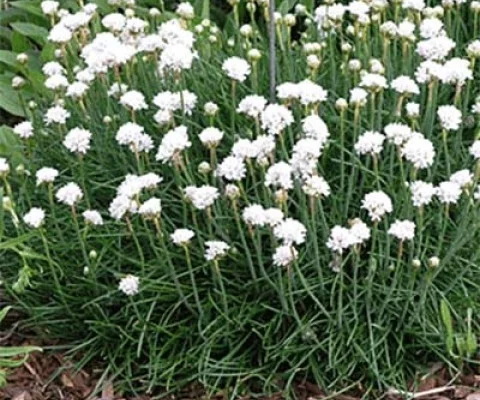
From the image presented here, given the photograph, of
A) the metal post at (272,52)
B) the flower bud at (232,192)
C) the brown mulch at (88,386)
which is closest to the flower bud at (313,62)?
the metal post at (272,52)

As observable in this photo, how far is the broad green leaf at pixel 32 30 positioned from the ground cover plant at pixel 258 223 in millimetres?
1039

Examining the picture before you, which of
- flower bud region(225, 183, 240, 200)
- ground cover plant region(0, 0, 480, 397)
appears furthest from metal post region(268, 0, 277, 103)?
flower bud region(225, 183, 240, 200)

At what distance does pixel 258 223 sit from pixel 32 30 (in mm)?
2248

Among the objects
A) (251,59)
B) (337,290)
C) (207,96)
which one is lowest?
(337,290)

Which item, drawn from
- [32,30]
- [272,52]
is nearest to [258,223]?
[272,52]

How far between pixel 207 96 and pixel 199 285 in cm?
78

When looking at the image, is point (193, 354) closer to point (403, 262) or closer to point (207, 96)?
point (403, 262)

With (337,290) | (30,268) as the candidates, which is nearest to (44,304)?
(30,268)

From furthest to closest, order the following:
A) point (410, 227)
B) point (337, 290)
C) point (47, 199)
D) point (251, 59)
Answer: point (47, 199) → point (251, 59) → point (337, 290) → point (410, 227)

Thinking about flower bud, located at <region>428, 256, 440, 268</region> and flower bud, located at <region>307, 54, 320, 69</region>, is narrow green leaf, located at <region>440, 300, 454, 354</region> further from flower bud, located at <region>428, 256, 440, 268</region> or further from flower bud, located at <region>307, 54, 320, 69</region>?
flower bud, located at <region>307, 54, 320, 69</region>

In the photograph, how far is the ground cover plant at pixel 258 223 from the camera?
3113 millimetres

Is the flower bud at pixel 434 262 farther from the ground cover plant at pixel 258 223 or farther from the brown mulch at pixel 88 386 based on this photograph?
the brown mulch at pixel 88 386

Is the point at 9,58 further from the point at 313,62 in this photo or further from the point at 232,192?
the point at 232,192

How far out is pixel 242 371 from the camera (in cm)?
325
